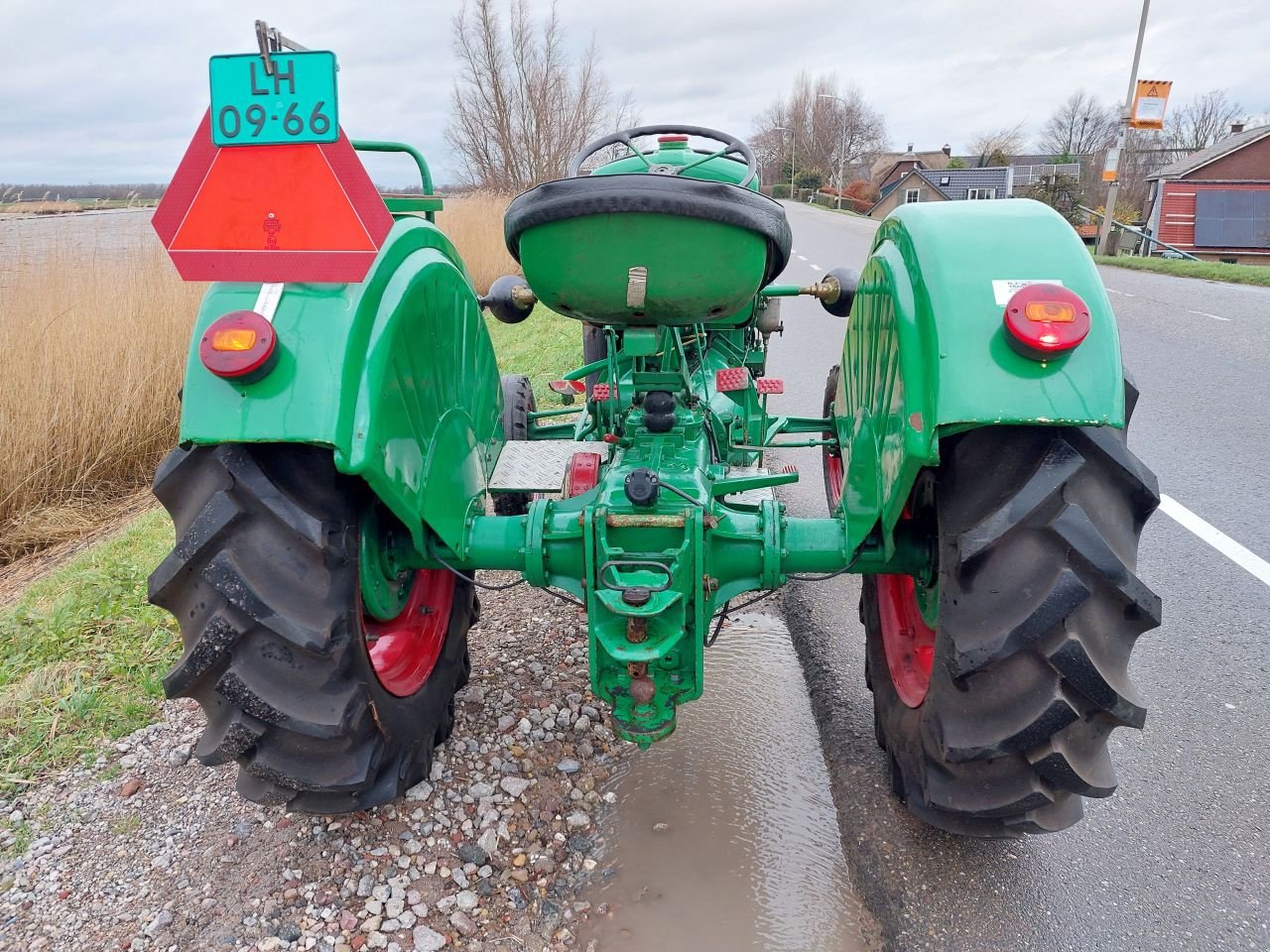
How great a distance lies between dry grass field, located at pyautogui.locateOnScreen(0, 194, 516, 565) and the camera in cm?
478

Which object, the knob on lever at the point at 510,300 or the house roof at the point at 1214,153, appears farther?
the house roof at the point at 1214,153

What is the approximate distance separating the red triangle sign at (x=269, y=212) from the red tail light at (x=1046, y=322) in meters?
1.21

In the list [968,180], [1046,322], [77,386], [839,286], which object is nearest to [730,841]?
[1046,322]

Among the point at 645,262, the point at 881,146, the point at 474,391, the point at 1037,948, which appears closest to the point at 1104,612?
the point at 1037,948

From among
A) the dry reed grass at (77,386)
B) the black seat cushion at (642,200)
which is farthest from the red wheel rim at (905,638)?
the dry reed grass at (77,386)

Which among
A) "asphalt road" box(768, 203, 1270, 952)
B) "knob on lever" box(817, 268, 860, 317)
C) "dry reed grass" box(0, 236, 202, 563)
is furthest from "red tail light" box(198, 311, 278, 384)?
"dry reed grass" box(0, 236, 202, 563)

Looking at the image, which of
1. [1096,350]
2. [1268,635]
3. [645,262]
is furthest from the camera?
[1268,635]

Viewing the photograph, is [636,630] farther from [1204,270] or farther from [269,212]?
[1204,270]

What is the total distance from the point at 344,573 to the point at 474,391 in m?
0.96

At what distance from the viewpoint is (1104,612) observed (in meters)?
1.70

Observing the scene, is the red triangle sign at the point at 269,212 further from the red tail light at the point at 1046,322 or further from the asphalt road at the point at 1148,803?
the asphalt road at the point at 1148,803

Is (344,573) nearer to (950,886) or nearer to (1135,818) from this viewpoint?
(950,886)

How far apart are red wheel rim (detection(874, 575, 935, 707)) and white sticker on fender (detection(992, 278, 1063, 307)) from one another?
0.86 metres

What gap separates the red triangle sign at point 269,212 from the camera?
1.61 metres
